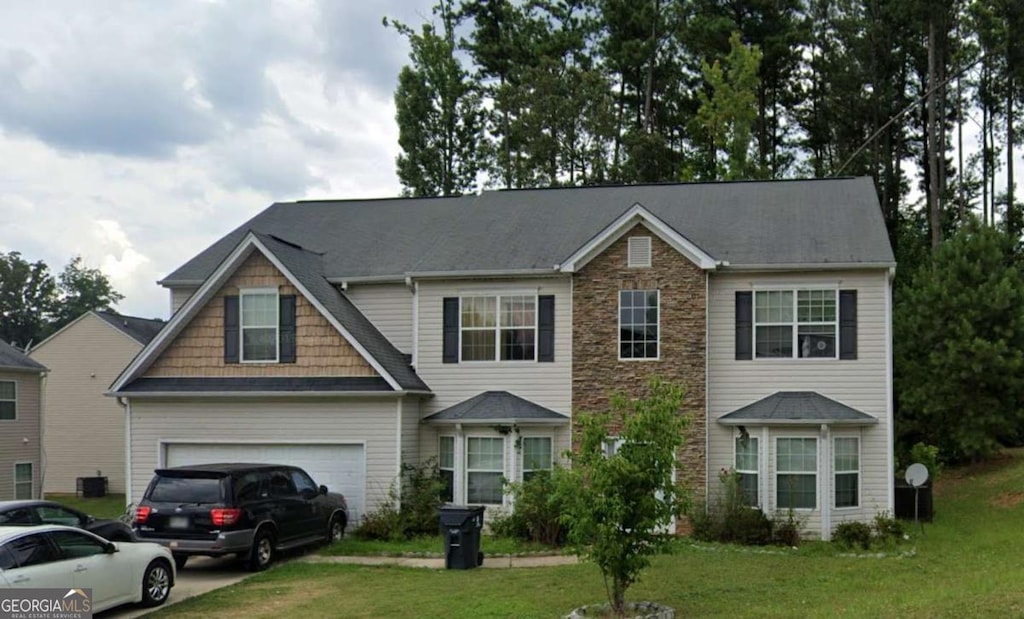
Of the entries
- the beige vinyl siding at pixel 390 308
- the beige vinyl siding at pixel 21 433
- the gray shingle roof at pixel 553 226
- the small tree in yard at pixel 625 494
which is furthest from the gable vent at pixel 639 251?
the beige vinyl siding at pixel 21 433

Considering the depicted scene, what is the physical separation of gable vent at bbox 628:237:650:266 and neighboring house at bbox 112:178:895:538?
48mm

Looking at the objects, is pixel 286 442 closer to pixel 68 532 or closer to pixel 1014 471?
pixel 68 532

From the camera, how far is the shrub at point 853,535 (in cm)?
1920

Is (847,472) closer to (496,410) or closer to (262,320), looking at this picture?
(496,410)

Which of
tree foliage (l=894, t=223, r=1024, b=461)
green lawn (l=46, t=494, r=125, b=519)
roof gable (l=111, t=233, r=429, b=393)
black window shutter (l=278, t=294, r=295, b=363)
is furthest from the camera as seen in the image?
green lawn (l=46, t=494, r=125, b=519)

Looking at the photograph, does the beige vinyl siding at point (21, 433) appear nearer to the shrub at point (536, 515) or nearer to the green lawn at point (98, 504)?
the green lawn at point (98, 504)

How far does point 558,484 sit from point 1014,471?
21.5 meters

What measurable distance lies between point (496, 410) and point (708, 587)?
8.09 meters

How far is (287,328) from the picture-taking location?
2188 cm

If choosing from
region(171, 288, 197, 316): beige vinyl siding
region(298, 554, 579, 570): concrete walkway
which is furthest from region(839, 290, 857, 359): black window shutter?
region(171, 288, 197, 316): beige vinyl siding

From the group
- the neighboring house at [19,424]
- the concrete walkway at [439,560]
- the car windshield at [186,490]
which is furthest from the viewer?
the neighboring house at [19,424]

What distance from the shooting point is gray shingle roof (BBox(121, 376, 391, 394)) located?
21188mm

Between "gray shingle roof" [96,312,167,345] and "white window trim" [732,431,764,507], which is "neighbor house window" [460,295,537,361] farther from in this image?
"gray shingle roof" [96,312,167,345]

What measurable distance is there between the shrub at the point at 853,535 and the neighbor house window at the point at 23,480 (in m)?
24.9
